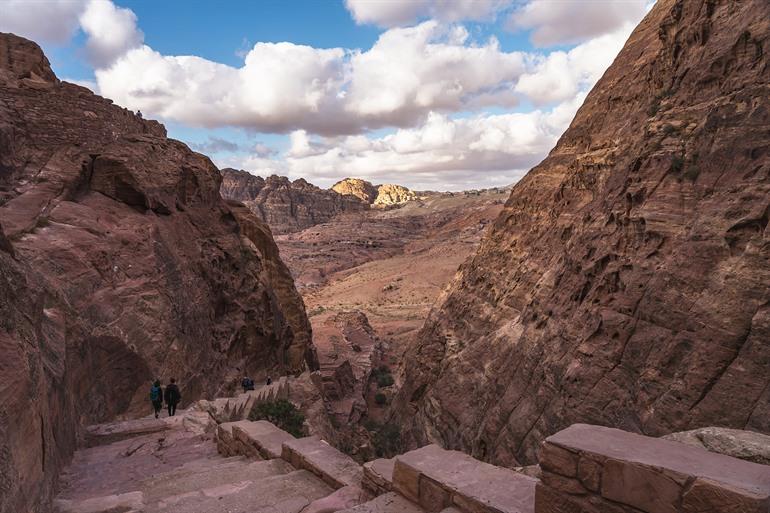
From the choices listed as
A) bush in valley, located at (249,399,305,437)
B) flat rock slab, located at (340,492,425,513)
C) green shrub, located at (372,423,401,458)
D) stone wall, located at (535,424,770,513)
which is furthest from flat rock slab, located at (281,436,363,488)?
green shrub, located at (372,423,401,458)

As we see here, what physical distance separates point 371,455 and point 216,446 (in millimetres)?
12611

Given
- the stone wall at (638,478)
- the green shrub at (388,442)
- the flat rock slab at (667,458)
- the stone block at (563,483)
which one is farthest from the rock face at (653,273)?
the stone block at (563,483)

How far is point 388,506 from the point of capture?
4.73 meters

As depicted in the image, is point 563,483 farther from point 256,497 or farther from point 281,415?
point 281,415

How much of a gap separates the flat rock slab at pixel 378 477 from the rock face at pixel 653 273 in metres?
6.25

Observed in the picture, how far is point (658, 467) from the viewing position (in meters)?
3.18

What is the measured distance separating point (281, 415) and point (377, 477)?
11222 millimetres

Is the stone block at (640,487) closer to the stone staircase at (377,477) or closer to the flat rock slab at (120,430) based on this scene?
the stone staircase at (377,477)

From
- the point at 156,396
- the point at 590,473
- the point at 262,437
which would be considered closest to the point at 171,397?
the point at 156,396

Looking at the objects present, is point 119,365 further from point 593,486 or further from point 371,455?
point 371,455

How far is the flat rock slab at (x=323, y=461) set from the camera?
6.01 m

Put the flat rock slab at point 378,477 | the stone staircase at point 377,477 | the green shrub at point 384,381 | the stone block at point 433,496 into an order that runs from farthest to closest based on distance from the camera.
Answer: the green shrub at point 384,381 < the flat rock slab at point 378,477 < the stone block at point 433,496 < the stone staircase at point 377,477

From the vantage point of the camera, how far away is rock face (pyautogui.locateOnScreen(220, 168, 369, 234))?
134m

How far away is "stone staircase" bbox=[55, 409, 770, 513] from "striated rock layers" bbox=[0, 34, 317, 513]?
932 millimetres
